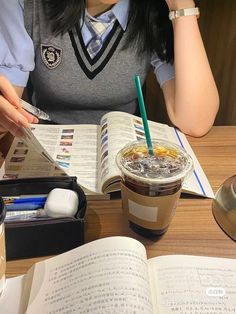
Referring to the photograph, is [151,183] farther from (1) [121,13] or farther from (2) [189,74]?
(1) [121,13]

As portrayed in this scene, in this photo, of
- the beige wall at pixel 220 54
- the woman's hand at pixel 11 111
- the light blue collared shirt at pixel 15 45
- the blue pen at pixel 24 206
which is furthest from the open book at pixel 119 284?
the beige wall at pixel 220 54

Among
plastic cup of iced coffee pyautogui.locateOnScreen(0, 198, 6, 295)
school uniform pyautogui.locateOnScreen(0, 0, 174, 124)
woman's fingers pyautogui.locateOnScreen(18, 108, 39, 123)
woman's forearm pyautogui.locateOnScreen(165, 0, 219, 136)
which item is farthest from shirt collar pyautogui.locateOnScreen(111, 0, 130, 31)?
plastic cup of iced coffee pyautogui.locateOnScreen(0, 198, 6, 295)

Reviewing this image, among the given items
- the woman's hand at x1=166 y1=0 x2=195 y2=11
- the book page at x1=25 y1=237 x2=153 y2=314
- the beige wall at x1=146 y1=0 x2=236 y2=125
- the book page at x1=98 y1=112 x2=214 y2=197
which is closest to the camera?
the book page at x1=25 y1=237 x2=153 y2=314

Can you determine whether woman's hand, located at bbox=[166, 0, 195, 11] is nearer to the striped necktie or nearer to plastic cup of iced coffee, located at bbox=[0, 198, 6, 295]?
the striped necktie

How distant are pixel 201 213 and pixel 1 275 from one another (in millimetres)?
380

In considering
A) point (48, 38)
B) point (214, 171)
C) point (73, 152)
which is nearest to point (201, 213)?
point (214, 171)

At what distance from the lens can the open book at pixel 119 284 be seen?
0.48m

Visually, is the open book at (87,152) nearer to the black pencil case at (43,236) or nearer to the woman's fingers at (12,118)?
the woman's fingers at (12,118)

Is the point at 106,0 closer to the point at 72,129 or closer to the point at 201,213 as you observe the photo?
the point at 72,129

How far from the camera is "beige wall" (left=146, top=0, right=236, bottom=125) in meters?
1.64

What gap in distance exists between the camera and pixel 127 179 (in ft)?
2.03

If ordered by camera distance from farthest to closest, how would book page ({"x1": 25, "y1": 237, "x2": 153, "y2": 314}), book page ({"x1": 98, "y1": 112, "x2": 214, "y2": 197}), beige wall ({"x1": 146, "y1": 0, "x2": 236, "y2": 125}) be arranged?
beige wall ({"x1": 146, "y1": 0, "x2": 236, "y2": 125}) < book page ({"x1": 98, "y1": 112, "x2": 214, "y2": 197}) < book page ({"x1": 25, "y1": 237, "x2": 153, "y2": 314})

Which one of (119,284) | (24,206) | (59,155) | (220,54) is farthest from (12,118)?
(220,54)

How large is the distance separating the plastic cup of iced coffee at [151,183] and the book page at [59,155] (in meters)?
0.13
